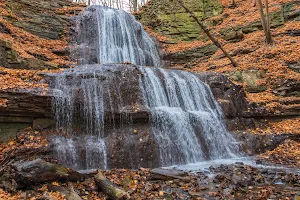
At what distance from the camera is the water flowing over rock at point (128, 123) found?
7.16 metres

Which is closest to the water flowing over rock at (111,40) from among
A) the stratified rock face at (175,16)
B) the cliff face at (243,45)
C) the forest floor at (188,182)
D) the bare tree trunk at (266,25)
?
the cliff face at (243,45)

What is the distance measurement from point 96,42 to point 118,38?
1707 mm

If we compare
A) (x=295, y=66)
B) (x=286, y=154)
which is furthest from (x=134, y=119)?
(x=295, y=66)

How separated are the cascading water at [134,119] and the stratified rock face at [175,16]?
10416mm

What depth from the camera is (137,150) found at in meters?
7.35

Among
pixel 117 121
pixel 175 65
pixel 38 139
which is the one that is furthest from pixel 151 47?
pixel 38 139

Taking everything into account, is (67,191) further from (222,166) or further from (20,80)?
(20,80)

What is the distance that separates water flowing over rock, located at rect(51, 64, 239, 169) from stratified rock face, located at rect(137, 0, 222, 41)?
1155 centimetres

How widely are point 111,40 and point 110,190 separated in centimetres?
1274

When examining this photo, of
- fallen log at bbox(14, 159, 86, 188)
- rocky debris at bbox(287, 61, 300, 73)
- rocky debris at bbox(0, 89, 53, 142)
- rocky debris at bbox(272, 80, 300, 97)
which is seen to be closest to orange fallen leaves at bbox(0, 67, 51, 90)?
rocky debris at bbox(0, 89, 53, 142)

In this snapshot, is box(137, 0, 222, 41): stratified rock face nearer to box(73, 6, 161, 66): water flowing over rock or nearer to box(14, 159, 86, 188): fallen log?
box(73, 6, 161, 66): water flowing over rock

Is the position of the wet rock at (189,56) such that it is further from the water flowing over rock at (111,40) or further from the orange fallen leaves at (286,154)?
the orange fallen leaves at (286,154)

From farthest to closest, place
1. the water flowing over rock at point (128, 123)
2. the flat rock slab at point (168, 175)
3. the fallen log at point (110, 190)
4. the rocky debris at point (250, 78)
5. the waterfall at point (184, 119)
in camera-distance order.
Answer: the rocky debris at point (250, 78), the waterfall at point (184, 119), the water flowing over rock at point (128, 123), the flat rock slab at point (168, 175), the fallen log at point (110, 190)

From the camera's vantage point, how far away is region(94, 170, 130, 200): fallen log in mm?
4539
